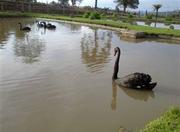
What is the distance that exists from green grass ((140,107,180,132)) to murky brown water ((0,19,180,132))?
78cm

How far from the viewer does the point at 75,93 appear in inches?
436

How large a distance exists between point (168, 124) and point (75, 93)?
3.97 metres

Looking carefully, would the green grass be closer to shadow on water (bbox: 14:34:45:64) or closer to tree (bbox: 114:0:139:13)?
shadow on water (bbox: 14:34:45:64)

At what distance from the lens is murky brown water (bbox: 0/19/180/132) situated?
8664 mm

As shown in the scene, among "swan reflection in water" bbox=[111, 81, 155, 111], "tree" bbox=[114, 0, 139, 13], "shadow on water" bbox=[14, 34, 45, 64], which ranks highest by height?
"tree" bbox=[114, 0, 139, 13]

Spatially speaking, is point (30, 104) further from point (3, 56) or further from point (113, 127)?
point (3, 56)

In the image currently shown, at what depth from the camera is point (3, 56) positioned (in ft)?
54.3

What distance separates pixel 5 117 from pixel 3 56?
8337 mm

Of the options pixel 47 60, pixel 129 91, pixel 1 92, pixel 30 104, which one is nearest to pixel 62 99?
pixel 30 104

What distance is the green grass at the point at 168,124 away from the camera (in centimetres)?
747

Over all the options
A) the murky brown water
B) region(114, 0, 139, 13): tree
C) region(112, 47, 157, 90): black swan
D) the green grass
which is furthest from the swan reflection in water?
region(114, 0, 139, 13): tree

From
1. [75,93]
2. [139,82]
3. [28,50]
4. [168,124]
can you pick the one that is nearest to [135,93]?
[139,82]

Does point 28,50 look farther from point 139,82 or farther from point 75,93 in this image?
point 139,82

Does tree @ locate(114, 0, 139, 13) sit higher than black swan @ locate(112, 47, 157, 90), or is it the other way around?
tree @ locate(114, 0, 139, 13)
